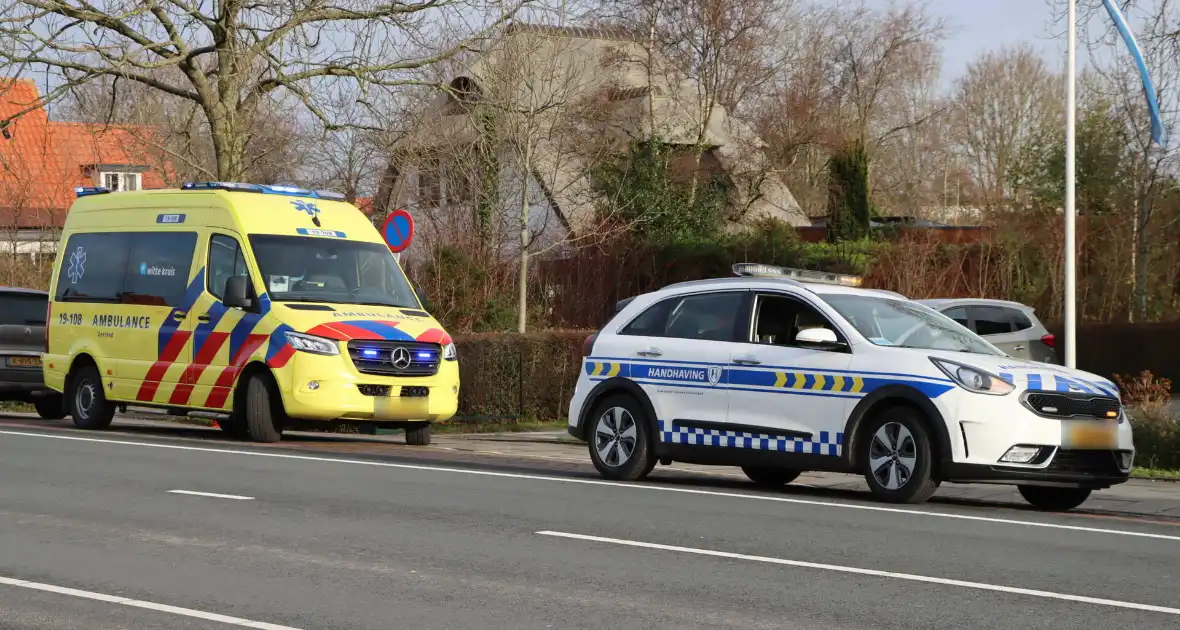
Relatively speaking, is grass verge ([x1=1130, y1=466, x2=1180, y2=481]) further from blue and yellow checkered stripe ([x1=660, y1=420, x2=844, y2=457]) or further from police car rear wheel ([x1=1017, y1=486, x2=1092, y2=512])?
blue and yellow checkered stripe ([x1=660, y1=420, x2=844, y2=457])

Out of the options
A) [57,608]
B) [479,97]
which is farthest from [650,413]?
[479,97]

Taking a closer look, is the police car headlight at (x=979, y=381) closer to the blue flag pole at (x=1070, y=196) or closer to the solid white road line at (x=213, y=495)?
the solid white road line at (x=213, y=495)

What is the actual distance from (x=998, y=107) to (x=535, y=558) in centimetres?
6019

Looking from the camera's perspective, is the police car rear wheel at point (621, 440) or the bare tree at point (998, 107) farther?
the bare tree at point (998, 107)

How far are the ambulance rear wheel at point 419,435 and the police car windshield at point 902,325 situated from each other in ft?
22.4

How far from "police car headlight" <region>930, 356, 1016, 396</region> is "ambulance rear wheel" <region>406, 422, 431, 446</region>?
8.13 metres

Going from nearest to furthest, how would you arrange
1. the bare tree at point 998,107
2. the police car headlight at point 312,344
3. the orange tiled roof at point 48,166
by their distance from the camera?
the police car headlight at point 312,344 → the orange tiled roof at point 48,166 → the bare tree at point 998,107

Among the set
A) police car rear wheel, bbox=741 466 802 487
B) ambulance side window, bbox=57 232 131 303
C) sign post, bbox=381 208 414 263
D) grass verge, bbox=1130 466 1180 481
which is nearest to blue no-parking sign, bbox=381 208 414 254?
sign post, bbox=381 208 414 263

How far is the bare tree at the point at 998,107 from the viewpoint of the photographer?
64.8m

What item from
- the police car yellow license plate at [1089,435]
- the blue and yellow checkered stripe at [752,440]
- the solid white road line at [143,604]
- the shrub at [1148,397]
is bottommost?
the solid white road line at [143,604]

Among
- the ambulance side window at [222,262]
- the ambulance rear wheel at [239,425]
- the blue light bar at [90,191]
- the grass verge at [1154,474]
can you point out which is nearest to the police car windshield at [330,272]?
the ambulance side window at [222,262]

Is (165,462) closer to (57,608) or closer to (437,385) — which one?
(437,385)

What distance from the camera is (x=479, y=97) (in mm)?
28172

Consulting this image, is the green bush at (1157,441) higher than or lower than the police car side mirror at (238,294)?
lower
